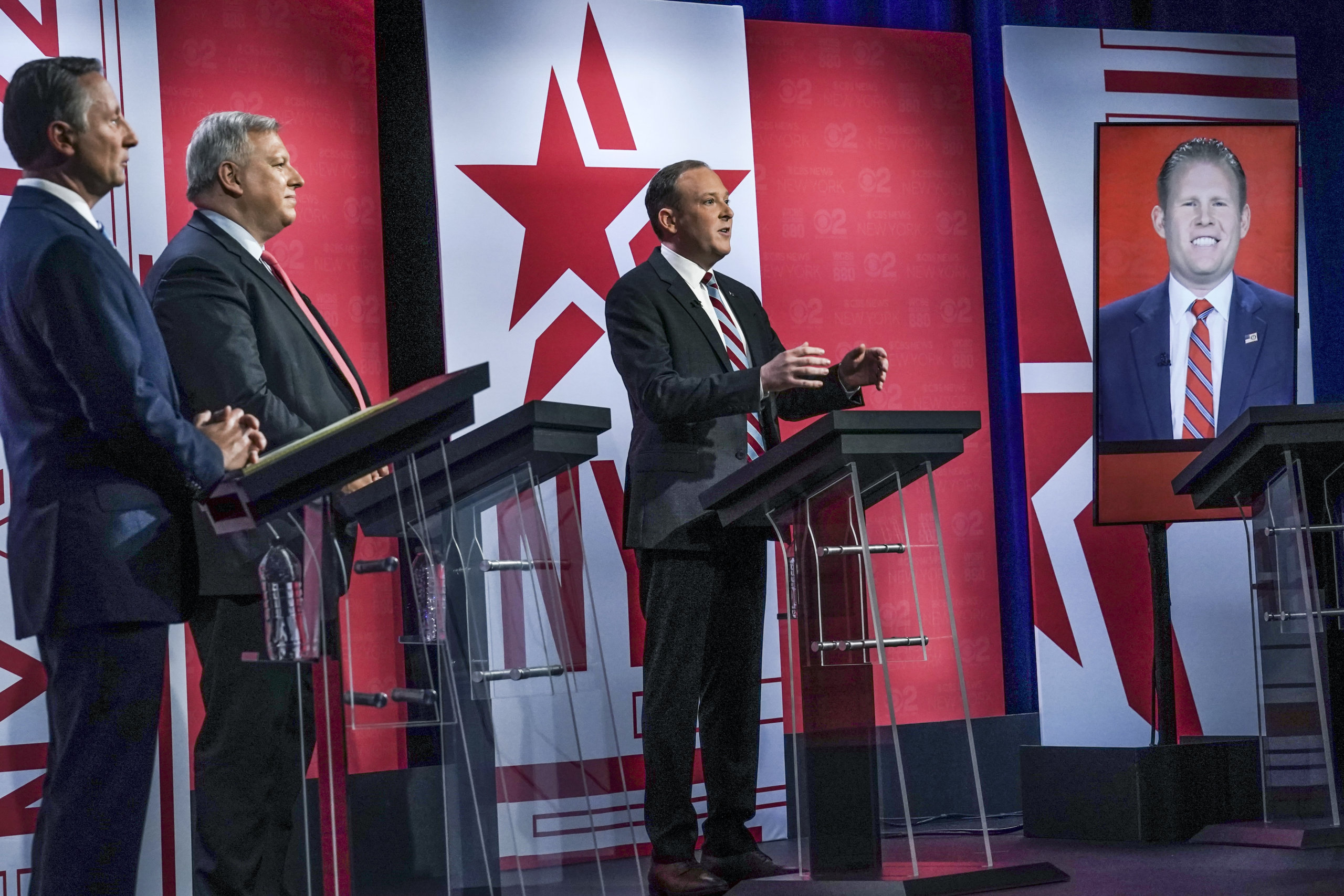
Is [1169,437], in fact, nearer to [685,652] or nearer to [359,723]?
[685,652]

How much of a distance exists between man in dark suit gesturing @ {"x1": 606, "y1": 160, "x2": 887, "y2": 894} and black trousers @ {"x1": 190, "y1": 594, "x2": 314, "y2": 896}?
1.14 m

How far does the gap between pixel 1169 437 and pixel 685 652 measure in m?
1.85

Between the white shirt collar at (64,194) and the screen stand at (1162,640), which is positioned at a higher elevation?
the white shirt collar at (64,194)

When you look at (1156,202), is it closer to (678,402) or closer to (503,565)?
(678,402)

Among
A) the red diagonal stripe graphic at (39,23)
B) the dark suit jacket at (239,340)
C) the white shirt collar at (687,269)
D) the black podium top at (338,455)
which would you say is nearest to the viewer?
the black podium top at (338,455)

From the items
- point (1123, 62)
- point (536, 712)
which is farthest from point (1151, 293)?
point (536, 712)

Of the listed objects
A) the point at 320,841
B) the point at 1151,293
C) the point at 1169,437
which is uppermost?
the point at 1151,293

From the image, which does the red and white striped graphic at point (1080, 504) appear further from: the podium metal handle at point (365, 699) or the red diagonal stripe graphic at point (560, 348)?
the podium metal handle at point (365, 699)

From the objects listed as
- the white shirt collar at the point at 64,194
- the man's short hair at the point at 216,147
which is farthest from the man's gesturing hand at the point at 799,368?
the white shirt collar at the point at 64,194

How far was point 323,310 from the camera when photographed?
13.0ft

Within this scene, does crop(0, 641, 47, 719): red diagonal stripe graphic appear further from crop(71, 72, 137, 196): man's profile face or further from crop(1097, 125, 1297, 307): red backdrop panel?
crop(1097, 125, 1297, 307): red backdrop panel

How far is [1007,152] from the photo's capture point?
186 inches

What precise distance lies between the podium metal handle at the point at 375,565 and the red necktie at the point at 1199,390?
2.93 m

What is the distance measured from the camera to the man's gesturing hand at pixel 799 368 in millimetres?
2861
